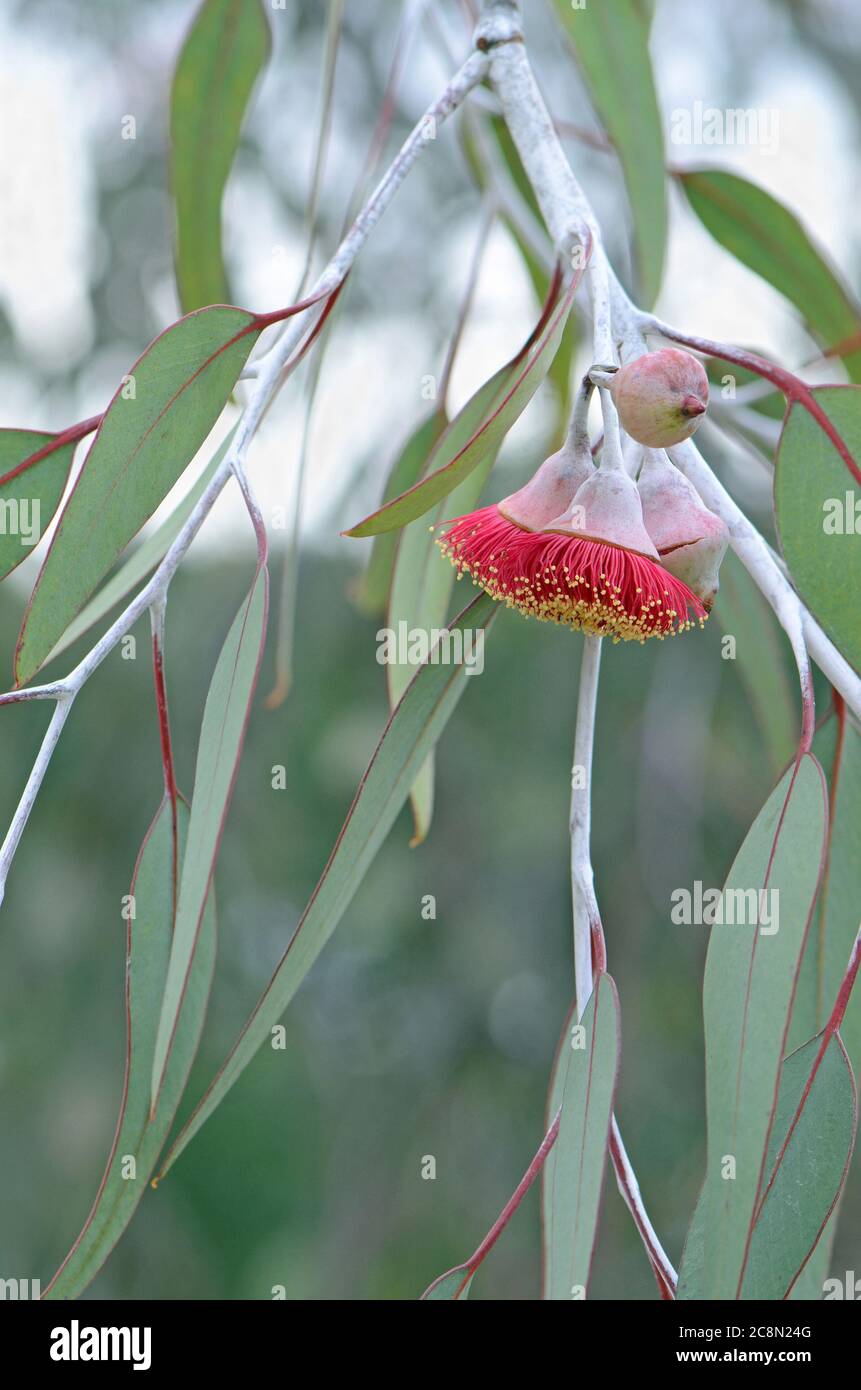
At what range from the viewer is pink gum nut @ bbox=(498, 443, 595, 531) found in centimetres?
47

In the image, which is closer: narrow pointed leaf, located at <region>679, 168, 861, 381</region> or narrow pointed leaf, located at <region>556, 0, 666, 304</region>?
narrow pointed leaf, located at <region>556, 0, 666, 304</region>

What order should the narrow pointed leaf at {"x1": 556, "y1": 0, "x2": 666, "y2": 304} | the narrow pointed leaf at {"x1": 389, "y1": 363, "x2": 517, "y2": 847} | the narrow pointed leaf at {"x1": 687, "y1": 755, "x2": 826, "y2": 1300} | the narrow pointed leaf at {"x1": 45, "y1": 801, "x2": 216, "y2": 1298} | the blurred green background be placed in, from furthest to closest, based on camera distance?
the blurred green background, the narrow pointed leaf at {"x1": 556, "y1": 0, "x2": 666, "y2": 304}, the narrow pointed leaf at {"x1": 389, "y1": 363, "x2": 517, "y2": 847}, the narrow pointed leaf at {"x1": 45, "y1": 801, "x2": 216, "y2": 1298}, the narrow pointed leaf at {"x1": 687, "y1": 755, "x2": 826, "y2": 1300}

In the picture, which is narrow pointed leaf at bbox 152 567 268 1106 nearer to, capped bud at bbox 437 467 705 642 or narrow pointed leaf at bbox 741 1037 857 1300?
capped bud at bbox 437 467 705 642

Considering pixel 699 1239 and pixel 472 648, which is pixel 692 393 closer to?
pixel 472 648

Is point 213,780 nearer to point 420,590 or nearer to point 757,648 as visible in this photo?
point 420,590

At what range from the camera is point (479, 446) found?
17.0 inches

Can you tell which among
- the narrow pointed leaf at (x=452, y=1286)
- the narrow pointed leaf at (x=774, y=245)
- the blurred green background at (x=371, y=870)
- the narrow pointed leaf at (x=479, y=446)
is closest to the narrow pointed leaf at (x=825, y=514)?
the narrow pointed leaf at (x=479, y=446)

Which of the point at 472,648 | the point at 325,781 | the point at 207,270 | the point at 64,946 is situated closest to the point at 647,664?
the point at 325,781

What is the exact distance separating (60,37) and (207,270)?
3.49 ft

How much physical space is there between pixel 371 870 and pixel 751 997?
1.55 meters

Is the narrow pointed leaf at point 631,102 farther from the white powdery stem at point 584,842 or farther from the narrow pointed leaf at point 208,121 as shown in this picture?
the white powdery stem at point 584,842

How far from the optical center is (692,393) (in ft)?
1.42

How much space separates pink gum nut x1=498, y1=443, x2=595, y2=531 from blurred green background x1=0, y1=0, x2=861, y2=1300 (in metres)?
1.23

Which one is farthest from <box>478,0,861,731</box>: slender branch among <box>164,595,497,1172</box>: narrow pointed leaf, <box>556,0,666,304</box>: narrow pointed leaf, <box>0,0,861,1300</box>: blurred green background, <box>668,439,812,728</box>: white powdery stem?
<box>0,0,861,1300</box>: blurred green background
